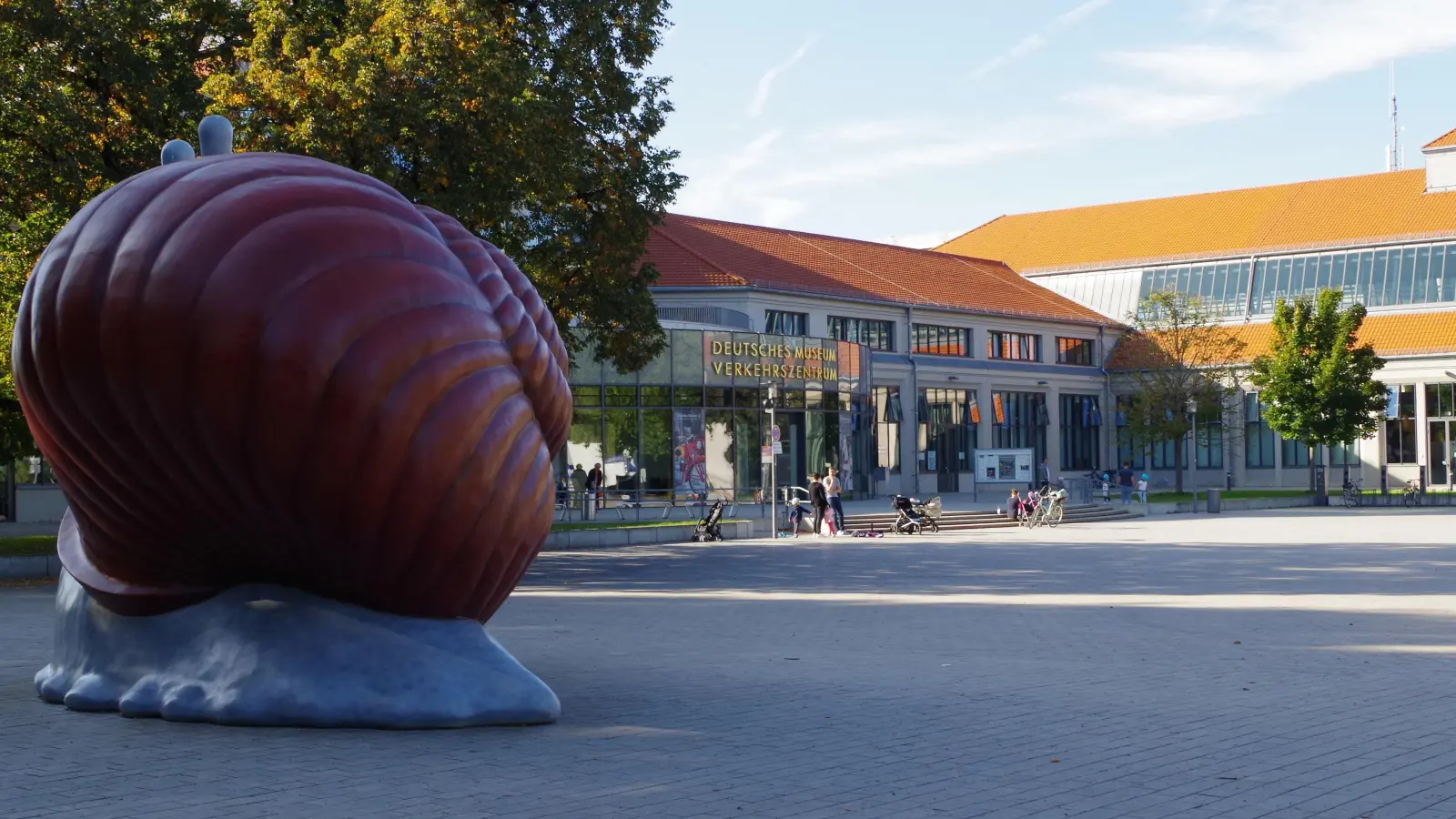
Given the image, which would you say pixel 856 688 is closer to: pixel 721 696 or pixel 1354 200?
pixel 721 696

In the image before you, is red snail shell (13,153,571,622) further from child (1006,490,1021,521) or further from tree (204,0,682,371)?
child (1006,490,1021,521)

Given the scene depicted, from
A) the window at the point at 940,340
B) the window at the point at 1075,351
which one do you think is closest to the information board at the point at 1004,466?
the window at the point at 940,340

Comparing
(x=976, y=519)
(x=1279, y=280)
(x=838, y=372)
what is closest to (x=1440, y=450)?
(x=1279, y=280)

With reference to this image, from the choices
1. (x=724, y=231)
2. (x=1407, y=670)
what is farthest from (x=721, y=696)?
(x=724, y=231)

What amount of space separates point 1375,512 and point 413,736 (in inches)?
1732

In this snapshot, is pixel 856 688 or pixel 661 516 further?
pixel 661 516

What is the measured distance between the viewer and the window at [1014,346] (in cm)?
6912

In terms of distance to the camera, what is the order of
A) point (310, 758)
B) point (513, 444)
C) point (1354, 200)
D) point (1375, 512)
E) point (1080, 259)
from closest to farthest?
point (310, 758) < point (513, 444) < point (1375, 512) < point (1354, 200) < point (1080, 259)

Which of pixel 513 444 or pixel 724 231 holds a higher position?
pixel 724 231

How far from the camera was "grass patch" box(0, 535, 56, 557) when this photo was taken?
75.9 feet

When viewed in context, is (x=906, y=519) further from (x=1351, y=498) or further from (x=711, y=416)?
(x=1351, y=498)

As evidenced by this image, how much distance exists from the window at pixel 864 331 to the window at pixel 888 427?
1.88 meters

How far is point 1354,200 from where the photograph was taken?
74.9 m

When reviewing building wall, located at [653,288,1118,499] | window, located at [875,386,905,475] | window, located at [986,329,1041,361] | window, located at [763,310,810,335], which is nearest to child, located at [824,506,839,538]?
building wall, located at [653,288,1118,499]
